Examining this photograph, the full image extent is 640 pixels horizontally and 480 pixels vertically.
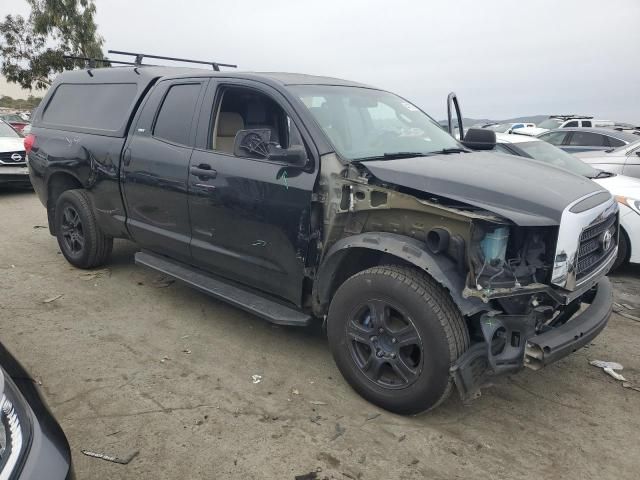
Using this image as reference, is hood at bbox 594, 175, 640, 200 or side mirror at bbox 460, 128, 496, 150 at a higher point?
side mirror at bbox 460, 128, 496, 150

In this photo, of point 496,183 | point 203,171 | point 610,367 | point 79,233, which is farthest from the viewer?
point 79,233

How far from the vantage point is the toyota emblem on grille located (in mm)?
3226

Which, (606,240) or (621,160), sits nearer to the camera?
(606,240)

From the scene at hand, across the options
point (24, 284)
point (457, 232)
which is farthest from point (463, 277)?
point (24, 284)

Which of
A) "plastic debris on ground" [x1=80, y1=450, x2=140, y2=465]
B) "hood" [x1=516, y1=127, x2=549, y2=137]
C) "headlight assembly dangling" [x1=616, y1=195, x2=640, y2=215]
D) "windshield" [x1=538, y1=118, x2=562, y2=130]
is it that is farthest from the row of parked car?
"windshield" [x1=538, y1=118, x2=562, y2=130]

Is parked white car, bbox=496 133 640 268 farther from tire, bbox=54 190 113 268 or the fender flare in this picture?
tire, bbox=54 190 113 268

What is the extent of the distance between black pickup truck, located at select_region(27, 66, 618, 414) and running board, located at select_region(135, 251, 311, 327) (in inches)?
0.6

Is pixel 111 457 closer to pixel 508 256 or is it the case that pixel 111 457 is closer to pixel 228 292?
pixel 228 292

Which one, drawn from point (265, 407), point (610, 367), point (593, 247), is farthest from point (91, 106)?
point (610, 367)

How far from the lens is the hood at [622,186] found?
5.63 meters

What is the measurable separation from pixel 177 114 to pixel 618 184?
4822mm

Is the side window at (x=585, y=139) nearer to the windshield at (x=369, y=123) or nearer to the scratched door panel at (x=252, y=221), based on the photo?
the windshield at (x=369, y=123)

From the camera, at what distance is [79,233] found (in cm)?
522

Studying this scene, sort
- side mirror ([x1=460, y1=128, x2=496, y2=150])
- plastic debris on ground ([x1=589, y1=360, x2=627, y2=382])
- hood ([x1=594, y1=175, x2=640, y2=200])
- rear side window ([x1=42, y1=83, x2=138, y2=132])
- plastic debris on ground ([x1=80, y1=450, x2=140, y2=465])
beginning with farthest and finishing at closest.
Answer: hood ([x1=594, y1=175, x2=640, y2=200]) → rear side window ([x1=42, y1=83, x2=138, y2=132]) → side mirror ([x1=460, y1=128, x2=496, y2=150]) → plastic debris on ground ([x1=589, y1=360, x2=627, y2=382]) → plastic debris on ground ([x1=80, y1=450, x2=140, y2=465])
